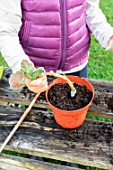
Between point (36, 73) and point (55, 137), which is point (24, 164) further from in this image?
point (36, 73)

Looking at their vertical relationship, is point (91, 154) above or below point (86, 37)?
below

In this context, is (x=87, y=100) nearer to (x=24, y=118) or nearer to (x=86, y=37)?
(x=24, y=118)

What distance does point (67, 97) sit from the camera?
4.39 feet

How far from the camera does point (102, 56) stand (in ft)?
9.66

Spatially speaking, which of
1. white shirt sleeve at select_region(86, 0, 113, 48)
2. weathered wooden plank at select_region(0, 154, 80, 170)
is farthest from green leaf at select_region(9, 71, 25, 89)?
white shirt sleeve at select_region(86, 0, 113, 48)

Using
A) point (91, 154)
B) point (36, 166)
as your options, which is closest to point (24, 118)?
point (36, 166)

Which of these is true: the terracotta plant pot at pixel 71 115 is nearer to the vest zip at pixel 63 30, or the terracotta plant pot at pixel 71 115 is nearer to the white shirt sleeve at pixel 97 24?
the vest zip at pixel 63 30

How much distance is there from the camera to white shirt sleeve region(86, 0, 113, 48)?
1672 mm

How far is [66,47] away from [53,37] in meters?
0.09

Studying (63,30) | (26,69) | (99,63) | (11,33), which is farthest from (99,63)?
(26,69)

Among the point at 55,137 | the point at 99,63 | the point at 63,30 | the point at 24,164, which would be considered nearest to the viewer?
the point at 55,137

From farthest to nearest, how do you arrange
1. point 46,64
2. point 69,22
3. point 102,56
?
point 102,56 → point 46,64 → point 69,22

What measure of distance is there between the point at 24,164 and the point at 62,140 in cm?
25

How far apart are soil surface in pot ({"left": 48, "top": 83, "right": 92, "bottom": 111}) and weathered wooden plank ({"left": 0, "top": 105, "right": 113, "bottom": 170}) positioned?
12cm
